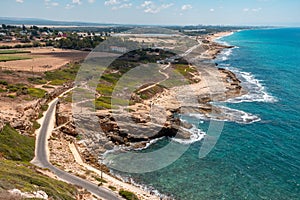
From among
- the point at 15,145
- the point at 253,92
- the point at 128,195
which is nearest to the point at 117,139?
the point at 15,145

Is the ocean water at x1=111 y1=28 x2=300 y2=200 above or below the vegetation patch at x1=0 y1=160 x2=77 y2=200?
below

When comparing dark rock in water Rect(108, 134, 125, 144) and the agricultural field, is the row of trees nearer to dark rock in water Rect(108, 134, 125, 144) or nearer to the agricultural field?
the agricultural field

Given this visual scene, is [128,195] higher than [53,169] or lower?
lower

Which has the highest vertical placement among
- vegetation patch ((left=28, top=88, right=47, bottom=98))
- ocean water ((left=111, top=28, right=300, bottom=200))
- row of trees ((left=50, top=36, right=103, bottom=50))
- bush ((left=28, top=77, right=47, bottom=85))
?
row of trees ((left=50, top=36, right=103, bottom=50))

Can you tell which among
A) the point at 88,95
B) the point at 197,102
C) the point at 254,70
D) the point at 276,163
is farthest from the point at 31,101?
the point at 254,70

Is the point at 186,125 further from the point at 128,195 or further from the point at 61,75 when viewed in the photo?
the point at 61,75

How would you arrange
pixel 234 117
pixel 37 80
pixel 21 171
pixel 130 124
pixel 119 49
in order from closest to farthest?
pixel 21 171
pixel 130 124
pixel 234 117
pixel 37 80
pixel 119 49

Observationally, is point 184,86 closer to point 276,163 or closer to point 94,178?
point 276,163

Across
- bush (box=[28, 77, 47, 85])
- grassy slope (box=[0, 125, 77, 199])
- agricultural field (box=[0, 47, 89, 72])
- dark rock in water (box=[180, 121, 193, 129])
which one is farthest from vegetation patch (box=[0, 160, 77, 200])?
agricultural field (box=[0, 47, 89, 72])
